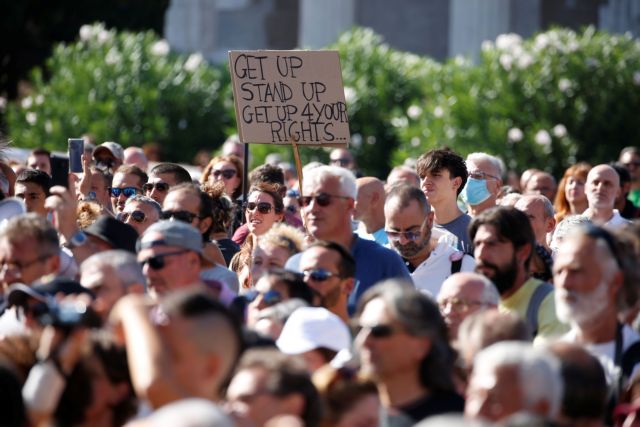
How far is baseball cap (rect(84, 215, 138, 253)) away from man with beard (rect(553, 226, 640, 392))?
2.39m

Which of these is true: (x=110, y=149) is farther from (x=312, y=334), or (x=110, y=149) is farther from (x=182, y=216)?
(x=312, y=334)

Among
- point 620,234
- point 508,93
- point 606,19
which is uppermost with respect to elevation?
point 606,19

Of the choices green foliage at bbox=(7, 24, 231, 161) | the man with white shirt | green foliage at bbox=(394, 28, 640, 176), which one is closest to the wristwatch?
the man with white shirt

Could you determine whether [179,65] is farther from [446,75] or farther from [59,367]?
[59,367]

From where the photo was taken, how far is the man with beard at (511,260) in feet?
25.5

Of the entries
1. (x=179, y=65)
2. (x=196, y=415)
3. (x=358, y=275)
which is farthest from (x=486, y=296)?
(x=179, y=65)

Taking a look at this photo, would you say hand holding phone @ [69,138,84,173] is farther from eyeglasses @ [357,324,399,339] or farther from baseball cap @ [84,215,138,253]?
eyeglasses @ [357,324,399,339]

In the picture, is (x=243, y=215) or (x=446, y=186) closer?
(x=446, y=186)

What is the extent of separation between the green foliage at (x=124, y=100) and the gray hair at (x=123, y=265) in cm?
1601

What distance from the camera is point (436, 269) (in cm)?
917

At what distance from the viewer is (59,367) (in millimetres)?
5785

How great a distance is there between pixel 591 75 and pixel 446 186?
11371 millimetres

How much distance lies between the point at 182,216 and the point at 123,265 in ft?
5.87

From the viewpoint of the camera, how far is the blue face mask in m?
11.1
